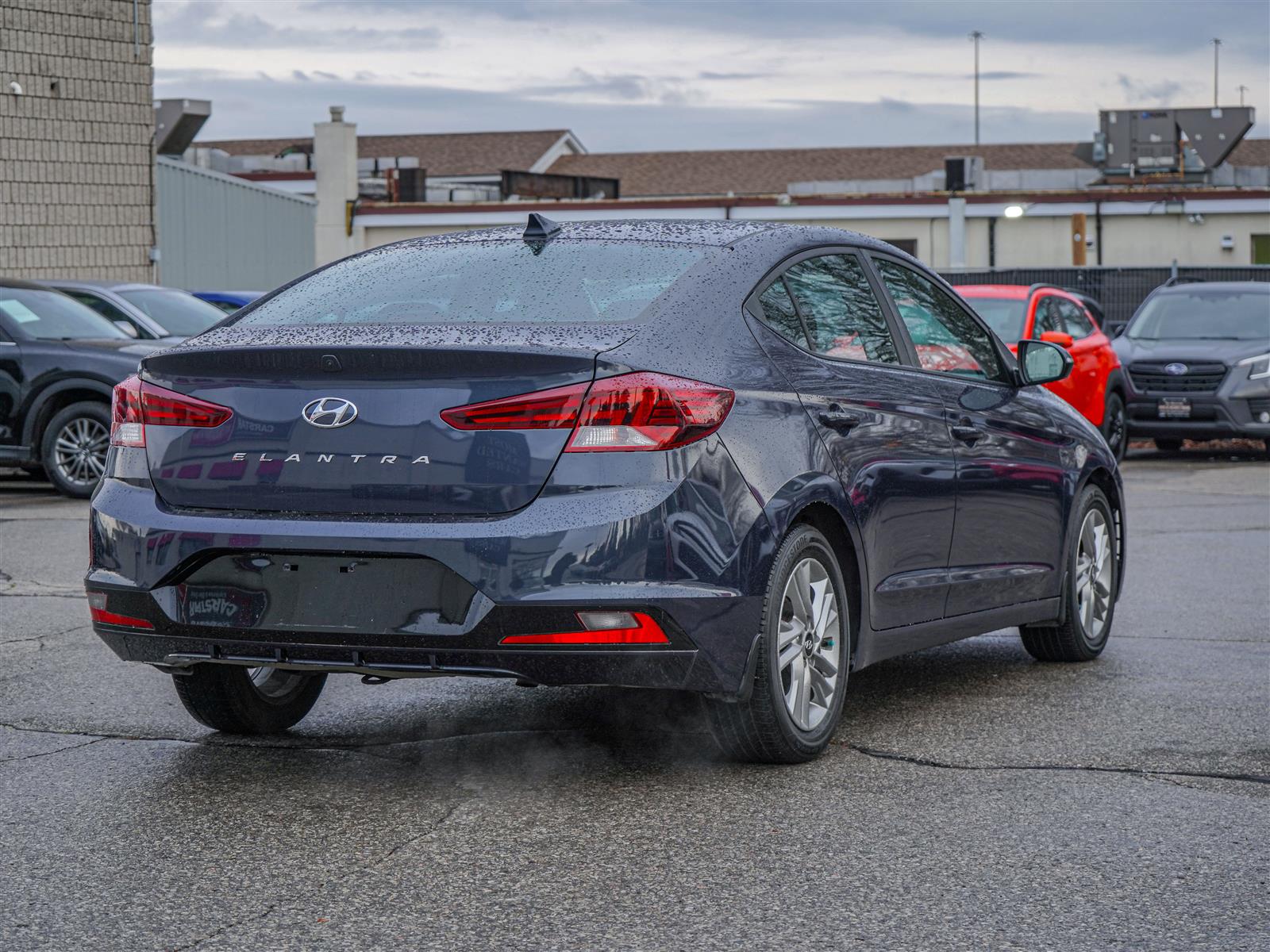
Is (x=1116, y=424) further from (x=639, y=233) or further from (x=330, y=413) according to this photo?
(x=330, y=413)

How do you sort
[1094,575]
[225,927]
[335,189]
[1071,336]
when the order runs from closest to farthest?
1. [225,927]
2. [1094,575]
3. [1071,336]
4. [335,189]

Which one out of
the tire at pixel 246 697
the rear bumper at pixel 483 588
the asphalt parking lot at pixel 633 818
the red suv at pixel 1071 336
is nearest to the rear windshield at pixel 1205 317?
the red suv at pixel 1071 336

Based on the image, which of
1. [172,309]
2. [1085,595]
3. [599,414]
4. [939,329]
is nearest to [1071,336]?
[172,309]

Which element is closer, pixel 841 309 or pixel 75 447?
pixel 841 309

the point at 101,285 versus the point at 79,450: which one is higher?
the point at 101,285

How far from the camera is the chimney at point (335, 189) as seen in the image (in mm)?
47188

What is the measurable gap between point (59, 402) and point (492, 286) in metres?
9.71

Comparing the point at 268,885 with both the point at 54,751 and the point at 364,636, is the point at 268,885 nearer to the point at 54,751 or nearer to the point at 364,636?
the point at 364,636

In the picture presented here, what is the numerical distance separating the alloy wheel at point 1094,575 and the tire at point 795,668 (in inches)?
81.8

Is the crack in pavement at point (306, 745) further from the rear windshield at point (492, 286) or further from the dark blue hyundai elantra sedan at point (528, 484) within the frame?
the rear windshield at point (492, 286)

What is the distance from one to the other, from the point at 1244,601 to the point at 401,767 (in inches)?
205

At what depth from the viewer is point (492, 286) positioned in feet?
A: 18.0

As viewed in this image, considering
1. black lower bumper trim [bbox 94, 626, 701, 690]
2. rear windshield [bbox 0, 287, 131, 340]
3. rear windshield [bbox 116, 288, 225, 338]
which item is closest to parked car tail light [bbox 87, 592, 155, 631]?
black lower bumper trim [bbox 94, 626, 701, 690]

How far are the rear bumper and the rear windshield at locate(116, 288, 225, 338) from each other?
11822 millimetres
